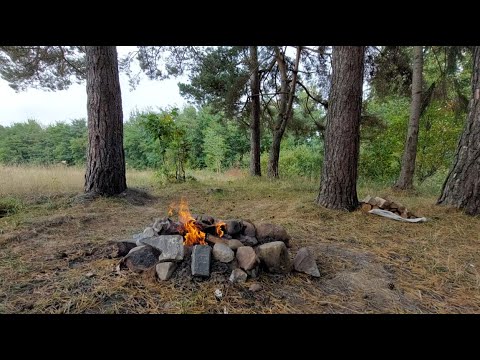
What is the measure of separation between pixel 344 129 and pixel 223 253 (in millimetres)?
2687

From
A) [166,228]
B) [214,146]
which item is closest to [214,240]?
[166,228]

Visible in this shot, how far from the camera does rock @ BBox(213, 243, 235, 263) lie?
181 centimetres

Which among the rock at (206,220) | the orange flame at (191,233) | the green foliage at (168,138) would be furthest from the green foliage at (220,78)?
the orange flame at (191,233)

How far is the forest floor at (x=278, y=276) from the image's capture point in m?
1.46

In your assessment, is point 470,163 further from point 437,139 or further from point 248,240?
point 437,139

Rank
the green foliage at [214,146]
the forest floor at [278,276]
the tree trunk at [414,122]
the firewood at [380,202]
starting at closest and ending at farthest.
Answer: the forest floor at [278,276] → the firewood at [380,202] → the tree trunk at [414,122] → the green foliage at [214,146]

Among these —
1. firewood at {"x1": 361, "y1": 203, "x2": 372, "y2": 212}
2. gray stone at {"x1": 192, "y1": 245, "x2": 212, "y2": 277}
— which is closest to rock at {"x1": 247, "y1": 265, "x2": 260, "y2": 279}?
gray stone at {"x1": 192, "y1": 245, "x2": 212, "y2": 277}

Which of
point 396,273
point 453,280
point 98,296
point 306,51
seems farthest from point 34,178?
point 306,51

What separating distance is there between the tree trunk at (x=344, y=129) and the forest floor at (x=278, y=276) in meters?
0.35

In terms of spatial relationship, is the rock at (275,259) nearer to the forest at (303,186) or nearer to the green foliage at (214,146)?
the forest at (303,186)

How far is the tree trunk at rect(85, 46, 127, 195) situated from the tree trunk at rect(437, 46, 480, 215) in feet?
17.8

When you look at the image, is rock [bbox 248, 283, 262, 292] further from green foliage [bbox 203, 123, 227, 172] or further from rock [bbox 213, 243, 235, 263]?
green foliage [bbox 203, 123, 227, 172]
